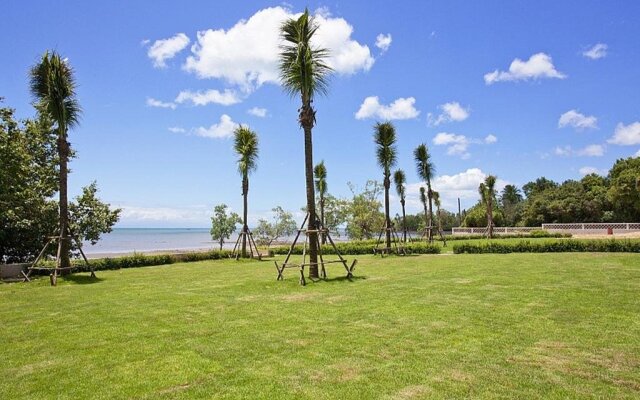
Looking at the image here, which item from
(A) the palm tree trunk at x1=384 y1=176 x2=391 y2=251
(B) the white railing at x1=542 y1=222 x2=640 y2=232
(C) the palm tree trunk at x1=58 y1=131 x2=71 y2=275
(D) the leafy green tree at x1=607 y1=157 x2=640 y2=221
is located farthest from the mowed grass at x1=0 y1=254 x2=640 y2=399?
(D) the leafy green tree at x1=607 y1=157 x2=640 y2=221

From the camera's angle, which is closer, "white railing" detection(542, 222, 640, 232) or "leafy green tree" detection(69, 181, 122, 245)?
"leafy green tree" detection(69, 181, 122, 245)

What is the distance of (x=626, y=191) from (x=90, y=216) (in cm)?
5176

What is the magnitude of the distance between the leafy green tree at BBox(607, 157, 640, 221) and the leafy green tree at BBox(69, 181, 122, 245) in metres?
48.9

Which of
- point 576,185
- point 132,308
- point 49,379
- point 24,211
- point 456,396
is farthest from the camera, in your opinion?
point 576,185

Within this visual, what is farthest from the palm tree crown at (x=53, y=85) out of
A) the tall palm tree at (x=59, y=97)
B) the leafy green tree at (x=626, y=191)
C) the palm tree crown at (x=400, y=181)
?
the leafy green tree at (x=626, y=191)

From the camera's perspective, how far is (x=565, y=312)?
869 centimetres

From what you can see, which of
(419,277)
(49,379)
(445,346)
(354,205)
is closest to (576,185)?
(354,205)

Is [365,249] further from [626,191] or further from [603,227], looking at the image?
[626,191]

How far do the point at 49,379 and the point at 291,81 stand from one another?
13.1 meters

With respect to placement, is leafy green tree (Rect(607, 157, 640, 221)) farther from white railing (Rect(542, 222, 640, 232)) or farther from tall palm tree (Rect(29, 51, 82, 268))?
tall palm tree (Rect(29, 51, 82, 268))

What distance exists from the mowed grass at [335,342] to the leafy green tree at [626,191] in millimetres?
40355

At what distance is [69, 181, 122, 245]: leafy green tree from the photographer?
1043 inches

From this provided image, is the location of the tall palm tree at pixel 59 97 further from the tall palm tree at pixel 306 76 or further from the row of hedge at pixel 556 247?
the row of hedge at pixel 556 247

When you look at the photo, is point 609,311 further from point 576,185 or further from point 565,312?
point 576,185
